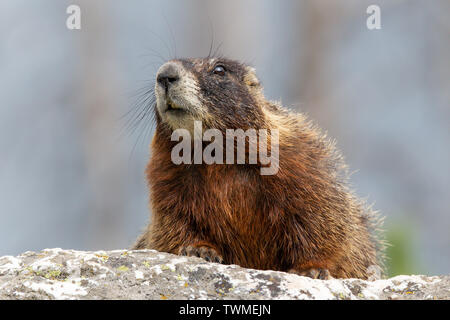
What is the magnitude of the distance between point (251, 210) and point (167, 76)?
51.2 inches

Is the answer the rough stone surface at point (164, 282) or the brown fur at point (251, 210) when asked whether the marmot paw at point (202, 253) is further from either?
the rough stone surface at point (164, 282)

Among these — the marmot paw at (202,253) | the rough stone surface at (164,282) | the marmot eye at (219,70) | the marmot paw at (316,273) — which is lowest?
the marmot paw at (316,273)

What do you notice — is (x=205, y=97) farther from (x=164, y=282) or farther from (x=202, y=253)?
(x=164, y=282)

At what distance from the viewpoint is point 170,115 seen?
5652 millimetres

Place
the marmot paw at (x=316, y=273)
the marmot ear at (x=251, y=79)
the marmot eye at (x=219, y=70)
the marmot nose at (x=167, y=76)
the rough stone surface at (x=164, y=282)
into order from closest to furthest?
the rough stone surface at (x=164, y=282), the marmot paw at (x=316, y=273), the marmot nose at (x=167, y=76), the marmot eye at (x=219, y=70), the marmot ear at (x=251, y=79)

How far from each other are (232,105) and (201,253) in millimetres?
1335

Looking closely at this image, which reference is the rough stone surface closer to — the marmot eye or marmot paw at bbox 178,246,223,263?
marmot paw at bbox 178,246,223,263

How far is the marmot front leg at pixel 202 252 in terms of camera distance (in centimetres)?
534

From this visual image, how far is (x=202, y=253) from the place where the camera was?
5.37 metres

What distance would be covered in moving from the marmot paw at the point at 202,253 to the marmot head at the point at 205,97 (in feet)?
3.29

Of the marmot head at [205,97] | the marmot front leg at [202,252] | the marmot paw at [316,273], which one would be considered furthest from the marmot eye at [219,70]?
the marmot paw at [316,273]

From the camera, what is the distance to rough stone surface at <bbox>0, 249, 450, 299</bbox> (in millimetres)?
4102

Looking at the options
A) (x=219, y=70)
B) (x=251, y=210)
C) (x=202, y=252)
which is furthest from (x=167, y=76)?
(x=202, y=252)
